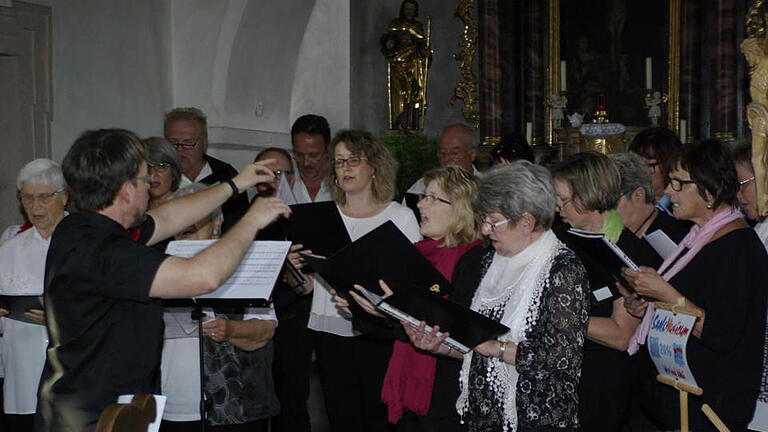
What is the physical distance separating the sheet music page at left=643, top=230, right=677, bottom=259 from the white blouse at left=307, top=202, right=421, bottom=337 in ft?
3.86

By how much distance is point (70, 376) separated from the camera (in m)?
2.56

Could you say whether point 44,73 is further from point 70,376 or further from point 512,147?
point 70,376

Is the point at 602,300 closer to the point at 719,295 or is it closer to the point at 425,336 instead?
the point at 719,295

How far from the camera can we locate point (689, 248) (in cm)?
348

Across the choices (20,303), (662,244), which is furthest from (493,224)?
(20,303)

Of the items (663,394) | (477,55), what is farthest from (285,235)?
(477,55)

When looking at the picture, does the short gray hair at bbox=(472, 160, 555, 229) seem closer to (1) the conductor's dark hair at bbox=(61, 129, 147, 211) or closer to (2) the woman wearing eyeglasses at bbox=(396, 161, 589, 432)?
(2) the woman wearing eyeglasses at bbox=(396, 161, 589, 432)

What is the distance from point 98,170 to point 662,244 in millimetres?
2318

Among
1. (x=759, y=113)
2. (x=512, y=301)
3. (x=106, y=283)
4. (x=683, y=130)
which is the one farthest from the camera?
(x=683, y=130)

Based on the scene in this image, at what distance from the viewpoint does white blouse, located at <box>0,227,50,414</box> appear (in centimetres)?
385

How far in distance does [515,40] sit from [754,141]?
745 cm

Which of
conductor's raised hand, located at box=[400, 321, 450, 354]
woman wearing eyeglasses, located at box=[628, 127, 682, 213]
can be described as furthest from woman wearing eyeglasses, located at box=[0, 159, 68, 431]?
woman wearing eyeglasses, located at box=[628, 127, 682, 213]

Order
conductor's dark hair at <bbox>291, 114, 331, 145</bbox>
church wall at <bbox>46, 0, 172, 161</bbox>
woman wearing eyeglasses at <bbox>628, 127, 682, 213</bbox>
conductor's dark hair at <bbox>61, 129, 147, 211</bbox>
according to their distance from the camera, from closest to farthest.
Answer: conductor's dark hair at <bbox>61, 129, 147, 211</bbox> < woman wearing eyeglasses at <bbox>628, 127, 682, 213</bbox> < conductor's dark hair at <bbox>291, 114, 331, 145</bbox> < church wall at <bbox>46, 0, 172, 161</bbox>

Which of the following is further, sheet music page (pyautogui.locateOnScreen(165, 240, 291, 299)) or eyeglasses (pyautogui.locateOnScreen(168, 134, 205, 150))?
eyeglasses (pyautogui.locateOnScreen(168, 134, 205, 150))
